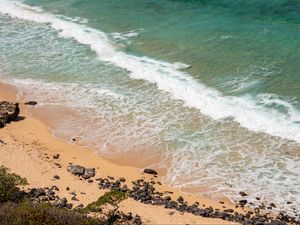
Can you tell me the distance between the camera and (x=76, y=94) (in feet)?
131

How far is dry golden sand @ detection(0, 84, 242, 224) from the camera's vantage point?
25.9m

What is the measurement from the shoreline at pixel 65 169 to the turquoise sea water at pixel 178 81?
3.60ft

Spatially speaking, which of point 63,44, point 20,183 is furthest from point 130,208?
point 63,44

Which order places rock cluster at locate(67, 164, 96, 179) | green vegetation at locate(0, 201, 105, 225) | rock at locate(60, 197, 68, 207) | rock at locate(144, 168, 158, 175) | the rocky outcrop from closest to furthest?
1. green vegetation at locate(0, 201, 105, 225)
2. rock at locate(60, 197, 68, 207)
3. rock cluster at locate(67, 164, 96, 179)
4. rock at locate(144, 168, 158, 175)
5. the rocky outcrop

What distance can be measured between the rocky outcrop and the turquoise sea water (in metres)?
2.54

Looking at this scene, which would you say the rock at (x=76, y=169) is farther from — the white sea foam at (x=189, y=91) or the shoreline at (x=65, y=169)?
the white sea foam at (x=189, y=91)

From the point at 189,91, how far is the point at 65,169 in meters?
A: 12.9

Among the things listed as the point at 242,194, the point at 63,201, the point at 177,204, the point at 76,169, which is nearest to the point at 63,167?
the point at 76,169

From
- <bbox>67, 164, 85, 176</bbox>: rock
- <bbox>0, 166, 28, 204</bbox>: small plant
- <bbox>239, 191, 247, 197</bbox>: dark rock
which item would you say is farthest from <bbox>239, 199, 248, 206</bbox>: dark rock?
<bbox>0, 166, 28, 204</bbox>: small plant

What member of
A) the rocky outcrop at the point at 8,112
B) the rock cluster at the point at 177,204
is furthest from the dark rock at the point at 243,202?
the rocky outcrop at the point at 8,112

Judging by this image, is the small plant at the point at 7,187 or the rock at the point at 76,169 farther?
the rock at the point at 76,169

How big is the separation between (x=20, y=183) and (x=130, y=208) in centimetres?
594

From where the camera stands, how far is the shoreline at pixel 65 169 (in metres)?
26.1

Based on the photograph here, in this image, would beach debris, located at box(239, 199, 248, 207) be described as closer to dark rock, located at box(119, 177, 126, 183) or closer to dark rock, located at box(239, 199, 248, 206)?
dark rock, located at box(239, 199, 248, 206)
